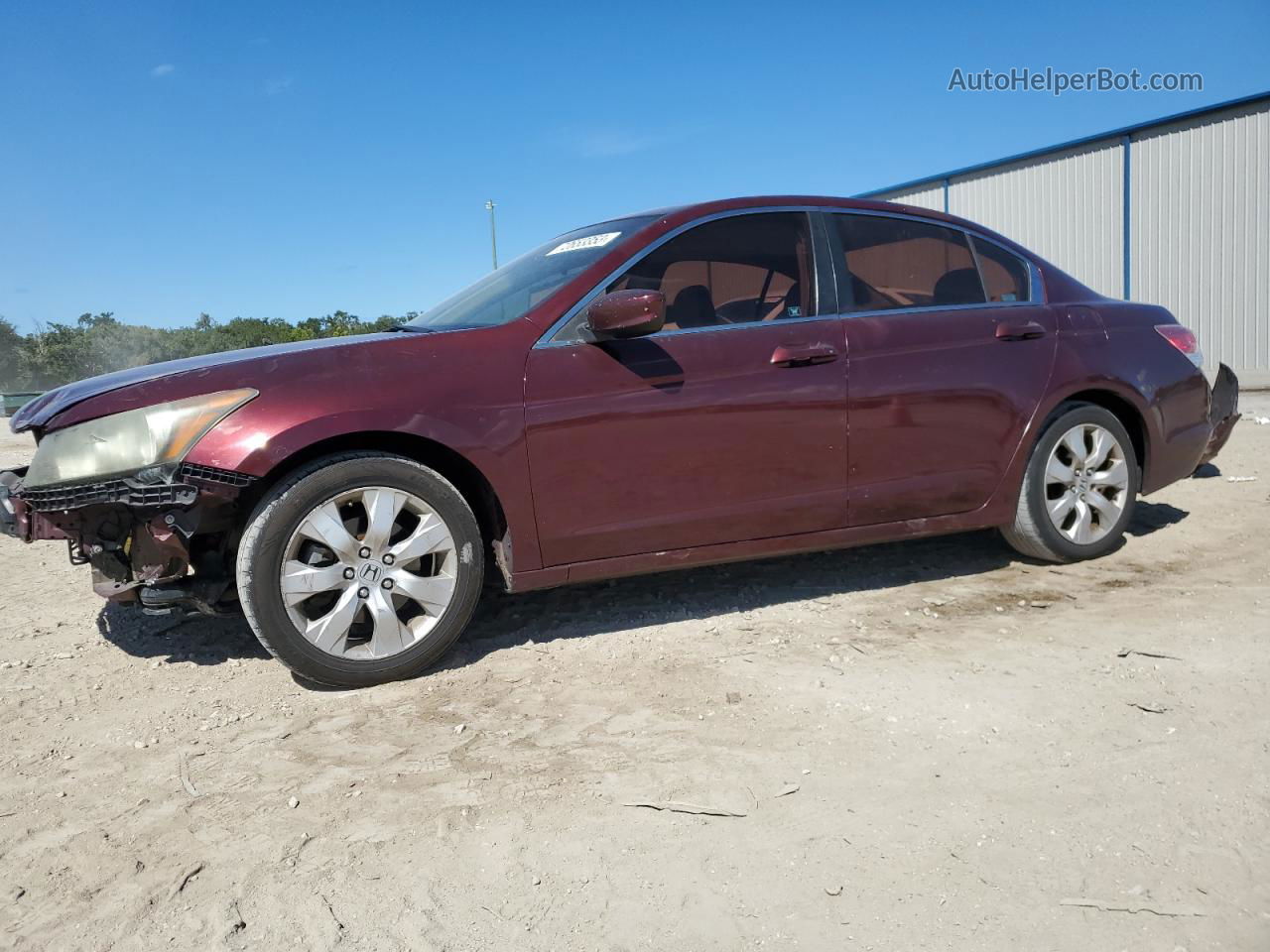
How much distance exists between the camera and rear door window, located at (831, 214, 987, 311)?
3945mm

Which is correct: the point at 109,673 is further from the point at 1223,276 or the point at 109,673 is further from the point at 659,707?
the point at 1223,276

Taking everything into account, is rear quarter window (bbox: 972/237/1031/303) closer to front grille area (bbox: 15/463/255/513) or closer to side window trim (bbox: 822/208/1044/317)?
side window trim (bbox: 822/208/1044/317)

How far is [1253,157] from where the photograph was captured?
1595 cm

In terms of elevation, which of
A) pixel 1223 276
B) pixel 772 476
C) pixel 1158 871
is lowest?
pixel 1158 871

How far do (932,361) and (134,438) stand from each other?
3.03 meters

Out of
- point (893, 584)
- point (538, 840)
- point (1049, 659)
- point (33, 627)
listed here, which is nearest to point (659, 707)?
point (538, 840)

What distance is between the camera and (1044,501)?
4.25m

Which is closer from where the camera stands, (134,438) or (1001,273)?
(134,438)

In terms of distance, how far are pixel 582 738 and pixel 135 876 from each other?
117 centimetres

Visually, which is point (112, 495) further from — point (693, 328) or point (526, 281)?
point (693, 328)

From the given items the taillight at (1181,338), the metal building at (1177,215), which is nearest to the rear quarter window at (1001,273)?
the taillight at (1181,338)

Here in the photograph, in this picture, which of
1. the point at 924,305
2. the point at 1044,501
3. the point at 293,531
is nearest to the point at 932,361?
the point at 924,305

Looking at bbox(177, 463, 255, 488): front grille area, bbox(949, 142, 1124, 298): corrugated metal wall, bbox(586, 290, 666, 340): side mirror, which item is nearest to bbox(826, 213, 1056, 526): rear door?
bbox(586, 290, 666, 340): side mirror

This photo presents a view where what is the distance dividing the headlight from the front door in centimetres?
104
